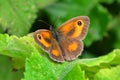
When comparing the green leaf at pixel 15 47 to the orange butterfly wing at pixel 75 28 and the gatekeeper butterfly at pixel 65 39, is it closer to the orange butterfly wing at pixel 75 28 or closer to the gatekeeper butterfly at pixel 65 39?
the gatekeeper butterfly at pixel 65 39

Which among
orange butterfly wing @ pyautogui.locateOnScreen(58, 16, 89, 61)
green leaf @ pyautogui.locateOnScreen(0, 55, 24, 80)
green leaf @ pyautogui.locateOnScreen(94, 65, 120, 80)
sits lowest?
green leaf @ pyautogui.locateOnScreen(0, 55, 24, 80)

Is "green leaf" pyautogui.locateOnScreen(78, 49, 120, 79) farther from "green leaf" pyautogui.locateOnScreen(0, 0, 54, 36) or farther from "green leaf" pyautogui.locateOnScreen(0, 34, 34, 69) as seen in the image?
"green leaf" pyautogui.locateOnScreen(0, 0, 54, 36)

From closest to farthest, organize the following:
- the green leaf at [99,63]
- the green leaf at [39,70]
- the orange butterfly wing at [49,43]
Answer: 1. the green leaf at [39,70]
2. the green leaf at [99,63]
3. the orange butterfly wing at [49,43]

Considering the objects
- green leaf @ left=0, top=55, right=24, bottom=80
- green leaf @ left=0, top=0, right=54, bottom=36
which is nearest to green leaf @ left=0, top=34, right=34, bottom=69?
green leaf @ left=0, top=55, right=24, bottom=80

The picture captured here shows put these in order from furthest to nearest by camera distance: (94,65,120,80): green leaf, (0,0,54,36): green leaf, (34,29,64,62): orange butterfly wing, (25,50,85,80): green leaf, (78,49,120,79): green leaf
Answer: (0,0,54,36): green leaf → (34,29,64,62): orange butterfly wing → (78,49,120,79): green leaf → (94,65,120,80): green leaf → (25,50,85,80): green leaf

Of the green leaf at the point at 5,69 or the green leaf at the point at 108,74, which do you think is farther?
the green leaf at the point at 5,69

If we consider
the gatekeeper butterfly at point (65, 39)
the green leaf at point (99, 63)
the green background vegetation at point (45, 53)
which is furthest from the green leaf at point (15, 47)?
the green leaf at point (99, 63)

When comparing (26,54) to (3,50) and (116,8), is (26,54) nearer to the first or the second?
(3,50)

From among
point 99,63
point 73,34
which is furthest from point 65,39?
point 99,63
